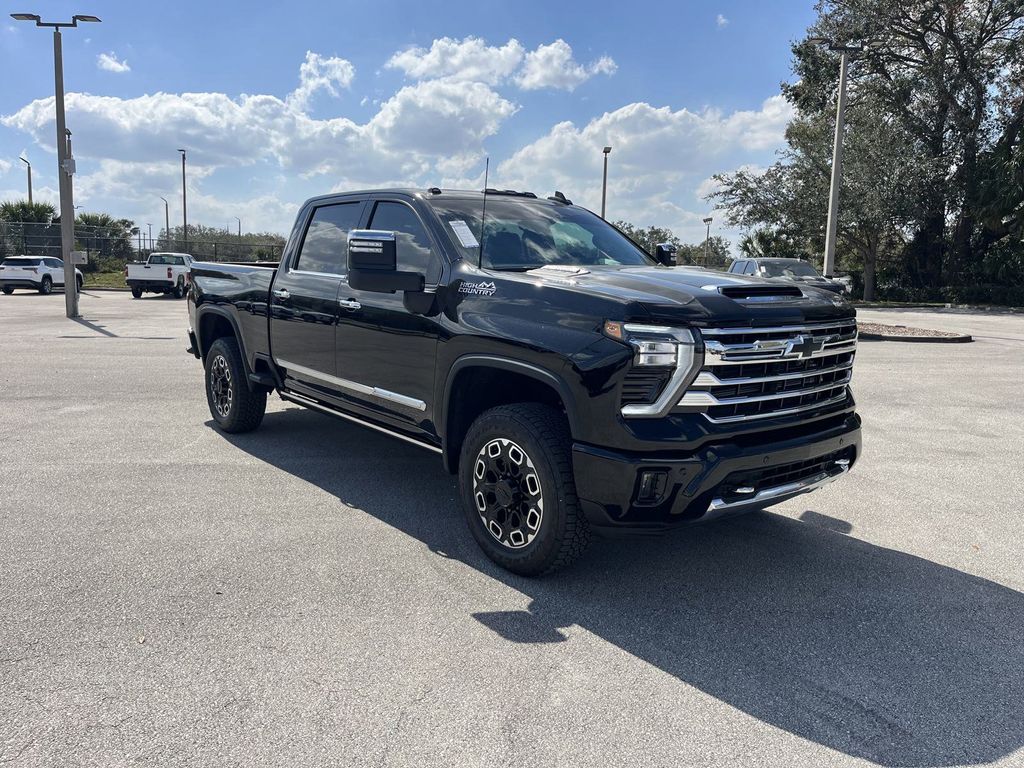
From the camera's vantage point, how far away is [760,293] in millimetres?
3699

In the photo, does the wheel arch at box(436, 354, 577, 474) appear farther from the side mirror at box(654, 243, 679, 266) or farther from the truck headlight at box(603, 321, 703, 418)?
the side mirror at box(654, 243, 679, 266)

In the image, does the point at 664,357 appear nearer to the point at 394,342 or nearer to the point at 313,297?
the point at 394,342

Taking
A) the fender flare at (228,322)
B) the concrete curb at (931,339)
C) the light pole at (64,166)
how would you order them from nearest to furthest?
the fender flare at (228,322) → the concrete curb at (931,339) → the light pole at (64,166)

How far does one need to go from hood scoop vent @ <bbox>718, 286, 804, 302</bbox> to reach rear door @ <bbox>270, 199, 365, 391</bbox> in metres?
2.68

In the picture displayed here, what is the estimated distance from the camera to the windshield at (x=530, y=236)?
4457 millimetres

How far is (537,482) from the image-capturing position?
145 inches

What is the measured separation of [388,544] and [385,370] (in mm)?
1060

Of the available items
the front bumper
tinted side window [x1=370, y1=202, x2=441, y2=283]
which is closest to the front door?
tinted side window [x1=370, y1=202, x2=441, y2=283]

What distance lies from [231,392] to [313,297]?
1.73 metres

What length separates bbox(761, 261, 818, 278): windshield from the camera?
18.9m

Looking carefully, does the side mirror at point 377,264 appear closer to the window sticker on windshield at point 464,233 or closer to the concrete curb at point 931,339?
the window sticker on windshield at point 464,233

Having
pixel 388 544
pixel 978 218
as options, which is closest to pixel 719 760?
pixel 388 544

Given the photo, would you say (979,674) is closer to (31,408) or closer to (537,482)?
(537,482)

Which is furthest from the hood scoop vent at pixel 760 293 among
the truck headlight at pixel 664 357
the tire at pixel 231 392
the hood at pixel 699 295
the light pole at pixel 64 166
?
the light pole at pixel 64 166
